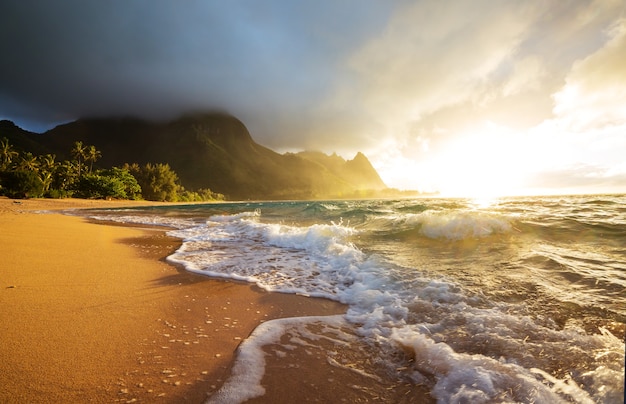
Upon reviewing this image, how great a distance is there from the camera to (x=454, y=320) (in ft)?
12.9

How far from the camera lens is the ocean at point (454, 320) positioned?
2.60 m

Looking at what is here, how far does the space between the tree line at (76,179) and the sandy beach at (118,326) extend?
61061 millimetres

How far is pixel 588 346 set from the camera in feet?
10.3

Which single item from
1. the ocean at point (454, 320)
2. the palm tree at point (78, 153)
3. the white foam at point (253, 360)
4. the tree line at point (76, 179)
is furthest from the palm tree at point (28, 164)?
the white foam at point (253, 360)

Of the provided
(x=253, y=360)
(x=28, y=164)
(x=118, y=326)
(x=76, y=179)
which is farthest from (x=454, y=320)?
(x=76, y=179)

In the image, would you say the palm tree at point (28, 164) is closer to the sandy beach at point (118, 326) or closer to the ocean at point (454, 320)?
the sandy beach at point (118, 326)

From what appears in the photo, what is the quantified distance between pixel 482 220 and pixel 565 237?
8.30 ft

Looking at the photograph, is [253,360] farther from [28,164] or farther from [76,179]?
[76,179]

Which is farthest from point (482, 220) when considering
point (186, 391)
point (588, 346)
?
point (186, 391)

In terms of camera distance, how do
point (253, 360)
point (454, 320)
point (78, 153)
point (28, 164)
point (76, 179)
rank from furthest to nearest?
Result: point (78, 153)
point (76, 179)
point (28, 164)
point (454, 320)
point (253, 360)

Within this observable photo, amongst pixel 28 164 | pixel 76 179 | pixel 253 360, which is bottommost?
pixel 253 360

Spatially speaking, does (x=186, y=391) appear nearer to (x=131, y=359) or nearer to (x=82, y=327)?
(x=131, y=359)

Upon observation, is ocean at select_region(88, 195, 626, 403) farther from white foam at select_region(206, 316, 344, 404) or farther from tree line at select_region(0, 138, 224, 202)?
tree line at select_region(0, 138, 224, 202)

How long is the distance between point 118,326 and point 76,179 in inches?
3230
